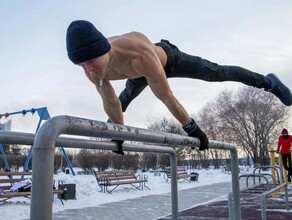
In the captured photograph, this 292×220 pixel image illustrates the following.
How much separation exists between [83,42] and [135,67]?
0.37 metres

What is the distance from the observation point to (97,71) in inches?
68.2

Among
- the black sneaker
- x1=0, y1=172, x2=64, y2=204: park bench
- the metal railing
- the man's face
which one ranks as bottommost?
x1=0, y1=172, x2=64, y2=204: park bench

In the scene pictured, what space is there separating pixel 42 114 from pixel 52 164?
9.29m

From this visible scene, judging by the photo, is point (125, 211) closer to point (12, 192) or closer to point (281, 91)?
point (12, 192)

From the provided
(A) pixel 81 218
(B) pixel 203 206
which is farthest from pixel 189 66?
(B) pixel 203 206

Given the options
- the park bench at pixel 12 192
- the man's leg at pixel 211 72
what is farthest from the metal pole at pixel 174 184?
the park bench at pixel 12 192

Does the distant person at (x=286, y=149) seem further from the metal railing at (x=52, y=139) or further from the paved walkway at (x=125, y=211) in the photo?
the metal railing at (x=52, y=139)

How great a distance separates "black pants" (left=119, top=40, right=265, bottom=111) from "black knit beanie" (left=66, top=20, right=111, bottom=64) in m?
0.73

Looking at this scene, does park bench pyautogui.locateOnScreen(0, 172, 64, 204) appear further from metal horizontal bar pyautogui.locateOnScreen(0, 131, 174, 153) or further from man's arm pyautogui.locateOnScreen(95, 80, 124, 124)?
metal horizontal bar pyautogui.locateOnScreen(0, 131, 174, 153)

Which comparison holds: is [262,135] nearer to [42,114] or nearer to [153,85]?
[42,114]

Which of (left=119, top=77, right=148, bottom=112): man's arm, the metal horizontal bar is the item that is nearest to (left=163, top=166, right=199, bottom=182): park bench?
(left=119, top=77, right=148, bottom=112): man's arm

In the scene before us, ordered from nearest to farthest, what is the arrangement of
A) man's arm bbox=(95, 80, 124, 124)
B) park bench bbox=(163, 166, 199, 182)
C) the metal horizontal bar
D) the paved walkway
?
the metal horizontal bar → man's arm bbox=(95, 80, 124, 124) → the paved walkway → park bench bbox=(163, 166, 199, 182)

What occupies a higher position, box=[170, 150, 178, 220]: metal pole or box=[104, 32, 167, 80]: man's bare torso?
box=[104, 32, 167, 80]: man's bare torso

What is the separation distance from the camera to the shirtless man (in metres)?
1.57
